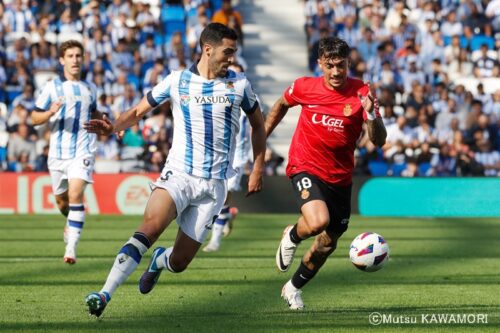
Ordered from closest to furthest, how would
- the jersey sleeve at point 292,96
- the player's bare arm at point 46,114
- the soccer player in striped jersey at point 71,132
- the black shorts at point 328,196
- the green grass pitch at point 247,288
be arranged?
the green grass pitch at point 247,288 < the black shorts at point 328,196 < the jersey sleeve at point 292,96 < the player's bare arm at point 46,114 < the soccer player in striped jersey at point 71,132

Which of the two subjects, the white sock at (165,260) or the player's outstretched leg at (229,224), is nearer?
the white sock at (165,260)

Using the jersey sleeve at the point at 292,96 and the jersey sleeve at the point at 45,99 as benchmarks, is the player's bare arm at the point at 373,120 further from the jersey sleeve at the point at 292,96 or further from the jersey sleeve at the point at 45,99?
the jersey sleeve at the point at 45,99

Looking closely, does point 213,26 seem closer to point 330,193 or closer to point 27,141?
point 330,193

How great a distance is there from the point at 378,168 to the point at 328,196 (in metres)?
13.2

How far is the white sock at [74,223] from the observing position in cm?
1193

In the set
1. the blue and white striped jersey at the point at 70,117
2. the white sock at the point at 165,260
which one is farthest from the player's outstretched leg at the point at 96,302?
the blue and white striped jersey at the point at 70,117

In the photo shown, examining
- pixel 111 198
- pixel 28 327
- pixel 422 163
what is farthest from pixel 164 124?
pixel 28 327

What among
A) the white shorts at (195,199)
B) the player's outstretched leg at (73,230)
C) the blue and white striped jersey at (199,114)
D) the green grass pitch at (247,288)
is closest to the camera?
the green grass pitch at (247,288)

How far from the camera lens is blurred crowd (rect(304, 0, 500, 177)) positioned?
72.6ft

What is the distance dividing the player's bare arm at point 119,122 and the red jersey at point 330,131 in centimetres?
150

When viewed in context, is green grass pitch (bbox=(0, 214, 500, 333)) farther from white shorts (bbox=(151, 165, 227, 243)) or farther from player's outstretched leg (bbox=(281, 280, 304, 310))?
white shorts (bbox=(151, 165, 227, 243))

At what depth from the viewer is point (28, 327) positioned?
7453 mm

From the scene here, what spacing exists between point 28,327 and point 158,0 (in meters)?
20.2

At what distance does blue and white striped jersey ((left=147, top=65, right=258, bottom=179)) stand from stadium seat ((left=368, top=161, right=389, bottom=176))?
1365 cm
